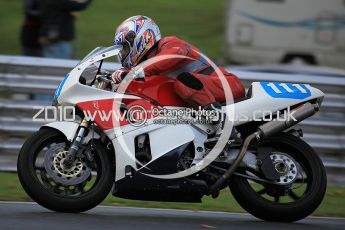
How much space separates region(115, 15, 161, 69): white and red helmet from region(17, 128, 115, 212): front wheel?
2.65 feet

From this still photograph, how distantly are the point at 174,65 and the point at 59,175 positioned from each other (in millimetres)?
1305

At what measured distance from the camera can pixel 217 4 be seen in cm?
2616

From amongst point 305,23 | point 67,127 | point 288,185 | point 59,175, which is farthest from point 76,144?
point 305,23

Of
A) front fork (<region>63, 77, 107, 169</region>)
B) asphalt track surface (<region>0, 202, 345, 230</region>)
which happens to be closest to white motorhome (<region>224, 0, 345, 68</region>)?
asphalt track surface (<region>0, 202, 345, 230</region>)

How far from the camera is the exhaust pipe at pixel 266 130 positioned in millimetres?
7125

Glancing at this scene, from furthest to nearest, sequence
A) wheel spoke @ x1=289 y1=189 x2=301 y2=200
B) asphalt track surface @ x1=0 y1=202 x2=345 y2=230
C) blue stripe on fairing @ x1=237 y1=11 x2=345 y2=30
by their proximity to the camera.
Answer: blue stripe on fairing @ x1=237 y1=11 x2=345 y2=30
wheel spoke @ x1=289 y1=189 x2=301 y2=200
asphalt track surface @ x1=0 y1=202 x2=345 y2=230

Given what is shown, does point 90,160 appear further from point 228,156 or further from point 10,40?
point 10,40

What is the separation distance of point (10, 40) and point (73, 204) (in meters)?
15.1

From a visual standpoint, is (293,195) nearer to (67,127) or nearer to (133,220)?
(133,220)

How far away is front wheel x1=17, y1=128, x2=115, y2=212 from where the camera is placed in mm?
6953

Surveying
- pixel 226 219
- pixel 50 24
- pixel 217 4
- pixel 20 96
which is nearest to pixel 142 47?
pixel 226 219

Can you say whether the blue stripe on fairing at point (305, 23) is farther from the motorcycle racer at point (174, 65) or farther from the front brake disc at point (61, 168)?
the front brake disc at point (61, 168)

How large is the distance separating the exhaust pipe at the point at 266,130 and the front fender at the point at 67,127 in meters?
1.23

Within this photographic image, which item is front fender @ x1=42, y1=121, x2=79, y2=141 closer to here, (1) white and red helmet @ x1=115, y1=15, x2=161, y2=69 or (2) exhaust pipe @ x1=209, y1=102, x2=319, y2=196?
(1) white and red helmet @ x1=115, y1=15, x2=161, y2=69
